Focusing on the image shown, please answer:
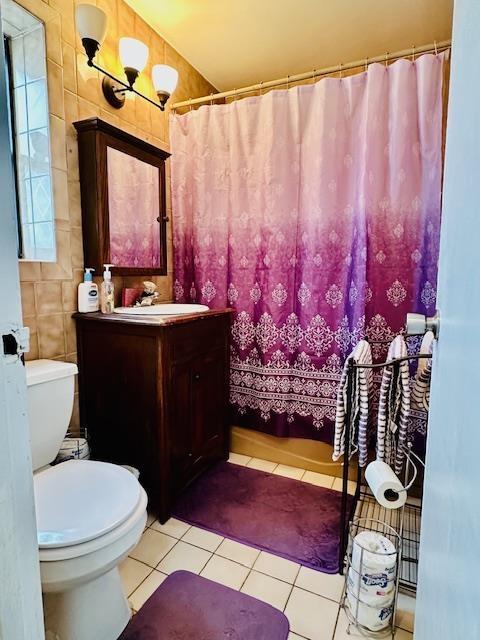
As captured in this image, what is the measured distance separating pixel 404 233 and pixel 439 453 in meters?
1.28

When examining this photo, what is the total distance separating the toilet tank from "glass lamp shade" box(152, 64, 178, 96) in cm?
151

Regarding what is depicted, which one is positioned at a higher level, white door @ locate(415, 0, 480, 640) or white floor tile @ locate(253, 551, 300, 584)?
white door @ locate(415, 0, 480, 640)

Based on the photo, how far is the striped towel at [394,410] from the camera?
4.14 feet

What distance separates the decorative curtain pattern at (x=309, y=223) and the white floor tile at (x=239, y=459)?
0.76 ft

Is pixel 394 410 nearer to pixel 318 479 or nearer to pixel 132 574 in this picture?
pixel 318 479

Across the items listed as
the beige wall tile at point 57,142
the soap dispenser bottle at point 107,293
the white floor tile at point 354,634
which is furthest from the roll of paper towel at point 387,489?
the beige wall tile at point 57,142

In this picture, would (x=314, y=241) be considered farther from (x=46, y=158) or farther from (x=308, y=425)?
A: (x=46, y=158)

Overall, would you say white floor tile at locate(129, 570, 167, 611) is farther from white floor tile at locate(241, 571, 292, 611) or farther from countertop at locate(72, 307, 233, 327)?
countertop at locate(72, 307, 233, 327)

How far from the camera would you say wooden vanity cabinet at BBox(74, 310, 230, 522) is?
1.50m

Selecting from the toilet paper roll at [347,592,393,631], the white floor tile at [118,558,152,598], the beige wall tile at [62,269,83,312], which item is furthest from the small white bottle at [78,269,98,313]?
the toilet paper roll at [347,592,393,631]

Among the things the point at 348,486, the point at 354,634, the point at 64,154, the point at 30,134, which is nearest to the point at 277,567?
the point at 354,634

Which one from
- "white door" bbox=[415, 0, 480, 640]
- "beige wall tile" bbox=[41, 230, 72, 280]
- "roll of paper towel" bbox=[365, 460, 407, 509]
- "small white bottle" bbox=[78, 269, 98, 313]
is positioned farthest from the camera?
"small white bottle" bbox=[78, 269, 98, 313]

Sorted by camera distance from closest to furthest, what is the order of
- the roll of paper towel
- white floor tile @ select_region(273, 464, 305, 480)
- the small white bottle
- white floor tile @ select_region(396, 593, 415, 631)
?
the roll of paper towel → white floor tile @ select_region(396, 593, 415, 631) → the small white bottle → white floor tile @ select_region(273, 464, 305, 480)

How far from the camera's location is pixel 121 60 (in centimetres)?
167
